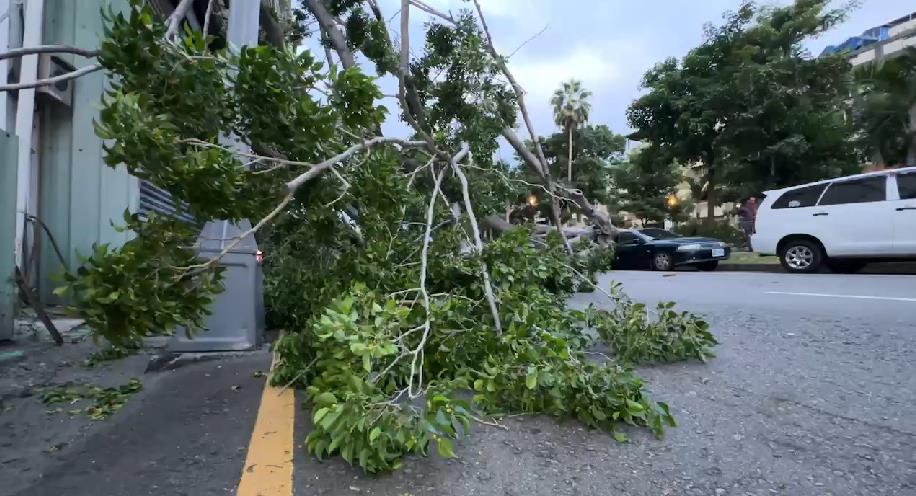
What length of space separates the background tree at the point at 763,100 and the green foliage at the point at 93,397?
18931mm

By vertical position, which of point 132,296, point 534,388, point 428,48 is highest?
point 428,48

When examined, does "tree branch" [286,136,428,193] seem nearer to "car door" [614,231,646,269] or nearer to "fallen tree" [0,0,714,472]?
"fallen tree" [0,0,714,472]

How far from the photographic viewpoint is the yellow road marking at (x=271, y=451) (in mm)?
2375

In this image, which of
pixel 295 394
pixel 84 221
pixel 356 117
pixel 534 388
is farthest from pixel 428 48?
pixel 534 388

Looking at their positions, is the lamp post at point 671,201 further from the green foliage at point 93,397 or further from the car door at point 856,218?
the green foliage at point 93,397

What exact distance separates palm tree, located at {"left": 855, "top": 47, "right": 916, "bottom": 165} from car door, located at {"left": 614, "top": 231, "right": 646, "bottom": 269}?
8973 millimetres

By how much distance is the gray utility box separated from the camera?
473 centimetres

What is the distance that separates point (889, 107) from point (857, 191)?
1116cm

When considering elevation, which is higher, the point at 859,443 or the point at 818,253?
the point at 818,253

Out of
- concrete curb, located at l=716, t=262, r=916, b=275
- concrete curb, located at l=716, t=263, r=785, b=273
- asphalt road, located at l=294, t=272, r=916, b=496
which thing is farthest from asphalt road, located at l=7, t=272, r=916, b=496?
concrete curb, located at l=716, t=263, r=785, b=273

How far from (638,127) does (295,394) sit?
2097cm

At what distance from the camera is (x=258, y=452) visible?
8.96 feet

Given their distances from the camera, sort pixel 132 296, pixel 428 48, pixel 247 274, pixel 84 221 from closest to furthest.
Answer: pixel 132 296
pixel 247 274
pixel 84 221
pixel 428 48

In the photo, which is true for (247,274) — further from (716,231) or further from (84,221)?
(716,231)
